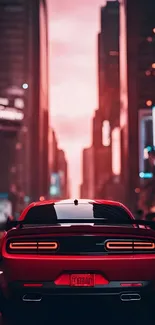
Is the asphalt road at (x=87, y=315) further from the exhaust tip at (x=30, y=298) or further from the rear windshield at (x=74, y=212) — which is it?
the rear windshield at (x=74, y=212)

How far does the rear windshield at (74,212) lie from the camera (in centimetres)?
844

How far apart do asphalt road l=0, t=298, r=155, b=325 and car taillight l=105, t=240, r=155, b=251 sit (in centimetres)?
62

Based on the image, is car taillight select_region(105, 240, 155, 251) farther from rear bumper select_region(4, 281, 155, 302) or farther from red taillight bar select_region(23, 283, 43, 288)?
red taillight bar select_region(23, 283, 43, 288)

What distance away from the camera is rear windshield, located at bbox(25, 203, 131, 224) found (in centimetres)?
844

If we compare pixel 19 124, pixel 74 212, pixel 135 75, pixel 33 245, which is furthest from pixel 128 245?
pixel 135 75

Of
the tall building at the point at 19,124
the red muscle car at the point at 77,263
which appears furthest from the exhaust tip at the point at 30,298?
the tall building at the point at 19,124

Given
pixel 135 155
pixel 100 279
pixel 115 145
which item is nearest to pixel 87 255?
pixel 100 279

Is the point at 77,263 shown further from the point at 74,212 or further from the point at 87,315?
the point at 74,212

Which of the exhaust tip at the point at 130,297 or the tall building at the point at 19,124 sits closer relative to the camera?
the exhaust tip at the point at 130,297

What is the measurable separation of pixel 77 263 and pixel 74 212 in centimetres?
183

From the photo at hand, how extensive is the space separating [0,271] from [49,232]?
71 cm

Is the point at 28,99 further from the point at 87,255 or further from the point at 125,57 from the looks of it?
the point at 87,255

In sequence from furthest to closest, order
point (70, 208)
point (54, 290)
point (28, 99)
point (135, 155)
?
point (28, 99), point (135, 155), point (70, 208), point (54, 290)

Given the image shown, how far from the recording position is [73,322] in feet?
23.6
